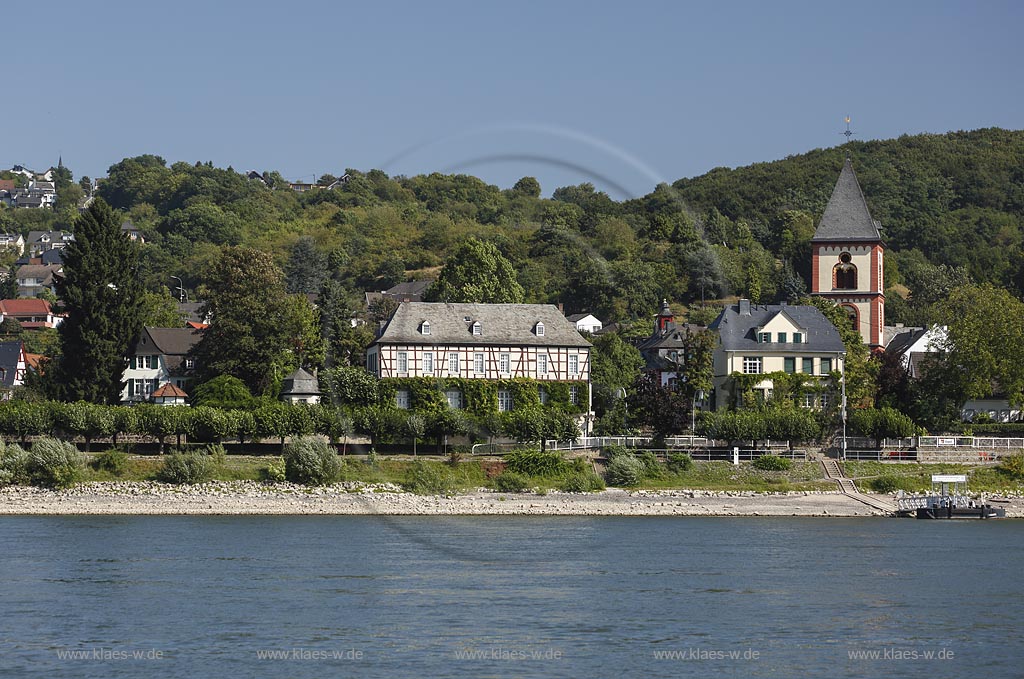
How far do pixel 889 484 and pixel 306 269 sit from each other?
8151cm

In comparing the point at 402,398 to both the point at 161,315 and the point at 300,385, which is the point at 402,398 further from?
the point at 161,315

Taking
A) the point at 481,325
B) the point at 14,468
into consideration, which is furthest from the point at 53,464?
the point at 481,325

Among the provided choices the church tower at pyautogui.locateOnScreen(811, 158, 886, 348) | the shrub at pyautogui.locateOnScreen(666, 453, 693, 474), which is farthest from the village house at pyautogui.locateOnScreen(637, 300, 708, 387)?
the church tower at pyautogui.locateOnScreen(811, 158, 886, 348)

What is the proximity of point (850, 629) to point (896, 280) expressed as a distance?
125m

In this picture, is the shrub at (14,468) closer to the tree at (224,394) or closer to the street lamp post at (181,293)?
the tree at (224,394)

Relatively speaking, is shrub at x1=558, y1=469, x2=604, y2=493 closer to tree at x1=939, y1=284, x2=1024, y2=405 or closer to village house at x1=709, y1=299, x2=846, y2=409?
village house at x1=709, y1=299, x2=846, y2=409

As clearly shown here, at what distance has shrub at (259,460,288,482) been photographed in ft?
249

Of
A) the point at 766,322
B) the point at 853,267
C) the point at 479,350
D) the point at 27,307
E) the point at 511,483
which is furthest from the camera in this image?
the point at 27,307

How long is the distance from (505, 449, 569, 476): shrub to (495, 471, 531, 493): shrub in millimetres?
1010

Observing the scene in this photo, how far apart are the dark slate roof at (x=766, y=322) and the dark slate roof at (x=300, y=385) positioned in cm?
2396

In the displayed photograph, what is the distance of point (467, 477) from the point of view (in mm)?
77188

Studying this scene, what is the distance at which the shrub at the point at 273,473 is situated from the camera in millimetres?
76000

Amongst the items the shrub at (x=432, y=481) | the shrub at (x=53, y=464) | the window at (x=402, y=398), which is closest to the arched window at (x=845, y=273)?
the window at (x=402, y=398)

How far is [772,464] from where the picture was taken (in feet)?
262
